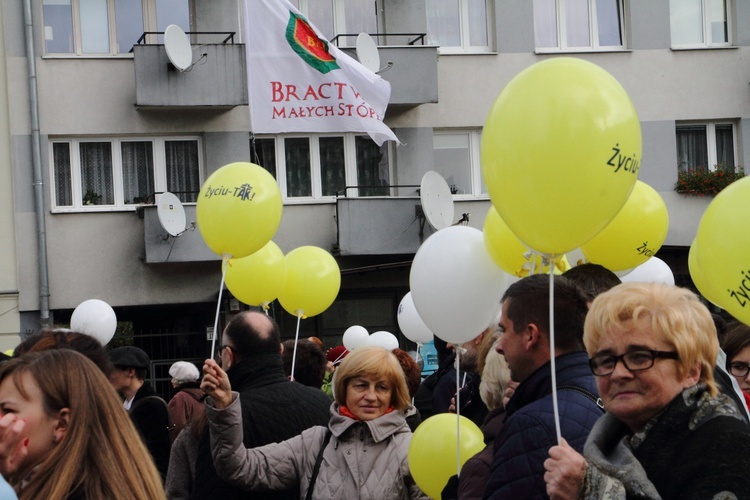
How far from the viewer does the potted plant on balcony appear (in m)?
21.2

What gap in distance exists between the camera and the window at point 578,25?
21.5 meters

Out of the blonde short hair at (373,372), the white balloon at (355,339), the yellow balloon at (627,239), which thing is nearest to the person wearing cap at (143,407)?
the blonde short hair at (373,372)

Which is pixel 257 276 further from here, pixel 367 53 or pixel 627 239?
pixel 367 53

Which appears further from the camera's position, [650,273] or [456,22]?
[456,22]

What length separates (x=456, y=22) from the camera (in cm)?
2130

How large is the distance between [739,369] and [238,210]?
3.38 m

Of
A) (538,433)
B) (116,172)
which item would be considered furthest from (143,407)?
(116,172)

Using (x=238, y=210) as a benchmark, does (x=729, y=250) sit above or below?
below

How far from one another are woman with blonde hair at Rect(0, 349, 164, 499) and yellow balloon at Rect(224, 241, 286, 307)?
5.71 m

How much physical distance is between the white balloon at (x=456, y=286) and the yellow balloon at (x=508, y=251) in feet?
0.28

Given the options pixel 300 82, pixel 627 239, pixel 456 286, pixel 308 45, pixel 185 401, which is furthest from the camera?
pixel 308 45

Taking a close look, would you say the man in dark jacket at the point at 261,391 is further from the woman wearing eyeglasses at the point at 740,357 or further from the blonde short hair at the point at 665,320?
the blonde short hair at the point at 665,320

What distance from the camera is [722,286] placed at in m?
4.05

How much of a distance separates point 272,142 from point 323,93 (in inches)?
303
